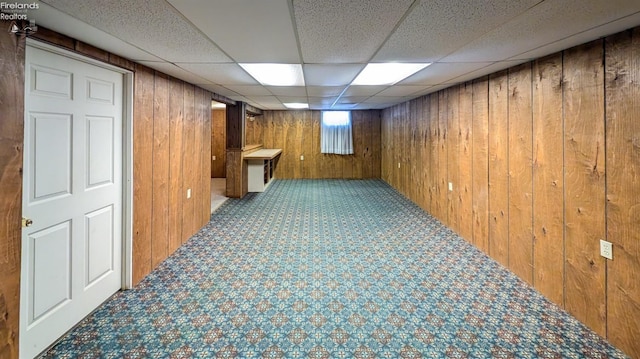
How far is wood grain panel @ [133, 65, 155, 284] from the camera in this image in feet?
9.14

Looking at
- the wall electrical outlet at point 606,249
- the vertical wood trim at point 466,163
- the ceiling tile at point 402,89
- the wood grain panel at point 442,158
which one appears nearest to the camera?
the wall electrical outlet at point 606,249

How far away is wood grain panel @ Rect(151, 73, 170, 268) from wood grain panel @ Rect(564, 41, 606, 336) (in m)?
3.50

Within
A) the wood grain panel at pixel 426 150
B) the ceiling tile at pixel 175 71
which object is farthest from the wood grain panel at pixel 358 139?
the ceiling tile at pixel 175 71

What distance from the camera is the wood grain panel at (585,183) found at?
209cm

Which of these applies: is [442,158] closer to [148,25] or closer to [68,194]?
[148,25]

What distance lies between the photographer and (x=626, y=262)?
1.93m

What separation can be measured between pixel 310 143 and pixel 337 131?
0.87 metres

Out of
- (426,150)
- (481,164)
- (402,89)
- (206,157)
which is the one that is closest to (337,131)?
(426,150)

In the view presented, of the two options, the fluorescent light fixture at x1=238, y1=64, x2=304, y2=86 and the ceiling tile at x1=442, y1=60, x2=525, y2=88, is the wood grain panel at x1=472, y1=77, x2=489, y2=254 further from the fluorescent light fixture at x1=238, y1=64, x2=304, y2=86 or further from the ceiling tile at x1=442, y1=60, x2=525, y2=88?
the fluorescent light fixture at x1=238, y1=64, x2=304, y2=86

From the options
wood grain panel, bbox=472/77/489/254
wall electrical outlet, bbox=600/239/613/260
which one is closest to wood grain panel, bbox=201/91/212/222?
wood grain panel, bbox=472/77/489/254

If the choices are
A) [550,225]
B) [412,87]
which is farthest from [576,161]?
[412,87]

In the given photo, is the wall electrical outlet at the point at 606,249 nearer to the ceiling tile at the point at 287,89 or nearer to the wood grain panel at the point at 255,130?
the ceiling tile at the point at 287,89

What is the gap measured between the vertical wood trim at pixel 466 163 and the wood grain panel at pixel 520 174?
794mm

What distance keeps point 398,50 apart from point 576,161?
4.93ft
